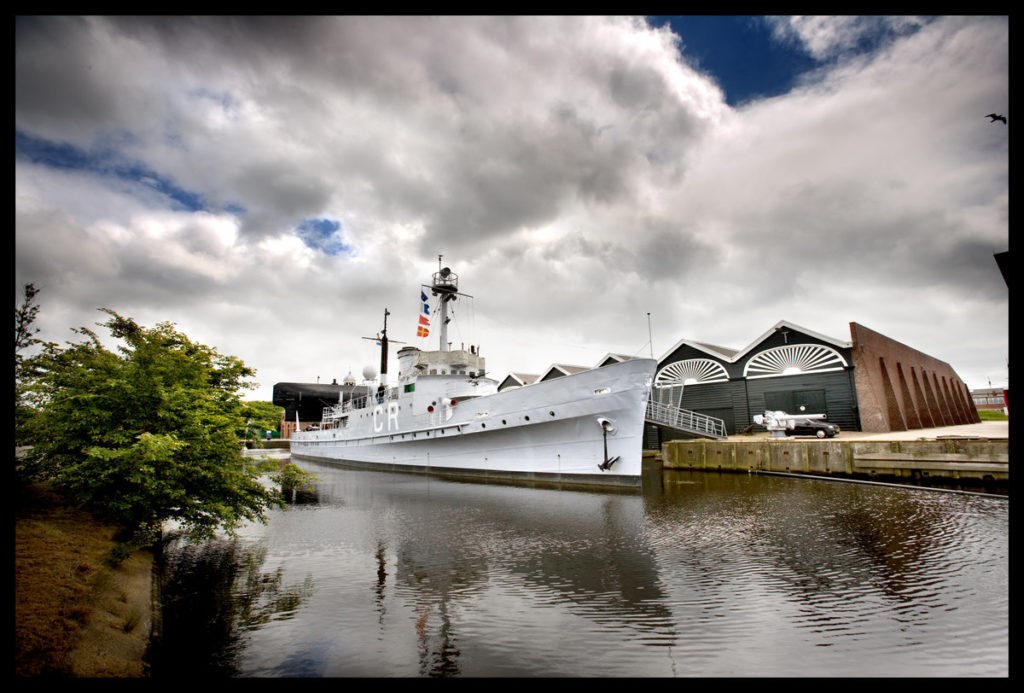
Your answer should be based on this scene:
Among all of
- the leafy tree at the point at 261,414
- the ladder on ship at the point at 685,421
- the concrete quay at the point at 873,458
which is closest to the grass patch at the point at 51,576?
the leafy tree at the point at 261,414

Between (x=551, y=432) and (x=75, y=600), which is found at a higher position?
(x=551, y=432)

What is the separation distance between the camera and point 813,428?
80.5ft

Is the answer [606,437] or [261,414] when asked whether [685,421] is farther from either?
[261,414]

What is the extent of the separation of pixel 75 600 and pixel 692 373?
107ft

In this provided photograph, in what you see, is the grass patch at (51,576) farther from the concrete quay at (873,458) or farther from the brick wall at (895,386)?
the brick wall at (895,386)

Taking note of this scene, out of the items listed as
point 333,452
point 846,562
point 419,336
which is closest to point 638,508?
point 846,562

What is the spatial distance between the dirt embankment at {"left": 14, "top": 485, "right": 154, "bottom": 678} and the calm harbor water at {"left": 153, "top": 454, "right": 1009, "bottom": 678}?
0.58 m

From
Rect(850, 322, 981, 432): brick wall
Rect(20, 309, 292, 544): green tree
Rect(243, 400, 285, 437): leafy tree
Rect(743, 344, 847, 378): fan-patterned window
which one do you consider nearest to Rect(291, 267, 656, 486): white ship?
Rect(243, 400, 285, 437): leafy tree

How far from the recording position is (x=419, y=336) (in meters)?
25.3

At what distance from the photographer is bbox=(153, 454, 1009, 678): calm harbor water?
5285mm

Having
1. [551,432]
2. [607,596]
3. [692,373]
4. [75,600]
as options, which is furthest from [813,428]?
[75,600]

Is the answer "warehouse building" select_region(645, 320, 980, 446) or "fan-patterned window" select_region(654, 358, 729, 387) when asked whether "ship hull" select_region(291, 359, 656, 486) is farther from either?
"fan-patterned window" select_region(654, 358, 729, 387)

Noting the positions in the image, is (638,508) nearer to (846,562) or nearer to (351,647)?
(846,562)
